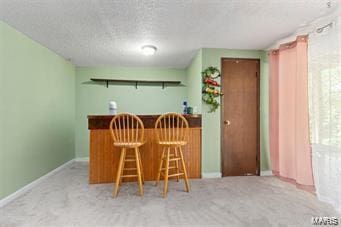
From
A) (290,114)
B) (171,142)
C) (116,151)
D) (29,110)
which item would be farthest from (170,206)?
(29,110)

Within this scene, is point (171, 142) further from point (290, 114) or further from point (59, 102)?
point (59, 102)

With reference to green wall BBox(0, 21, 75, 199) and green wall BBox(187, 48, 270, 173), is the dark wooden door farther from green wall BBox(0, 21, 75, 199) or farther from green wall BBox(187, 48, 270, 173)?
green wall BBox(0, 21, 75, 199)

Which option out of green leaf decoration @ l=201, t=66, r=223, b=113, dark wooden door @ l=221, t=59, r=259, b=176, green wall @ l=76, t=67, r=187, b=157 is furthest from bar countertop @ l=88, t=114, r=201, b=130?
green wall @ l=76, t=67, r=187, b=157

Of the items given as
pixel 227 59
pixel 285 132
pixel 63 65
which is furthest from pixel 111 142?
pixel 285 132

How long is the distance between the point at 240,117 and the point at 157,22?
2.24 meters

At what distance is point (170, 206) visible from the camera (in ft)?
7.69

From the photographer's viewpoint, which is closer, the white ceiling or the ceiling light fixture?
the white ceiling

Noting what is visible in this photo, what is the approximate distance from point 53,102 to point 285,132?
4.23 m

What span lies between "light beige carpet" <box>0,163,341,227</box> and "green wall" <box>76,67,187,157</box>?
200 cm

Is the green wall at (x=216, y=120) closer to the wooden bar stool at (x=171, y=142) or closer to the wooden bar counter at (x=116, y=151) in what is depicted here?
the wooden bar counter at (x=116, y=151)

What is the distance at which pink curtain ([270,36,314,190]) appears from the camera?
2.73 meters

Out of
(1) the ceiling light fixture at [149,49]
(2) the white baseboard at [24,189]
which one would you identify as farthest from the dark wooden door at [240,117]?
(2) the white baseboard at [24,189]

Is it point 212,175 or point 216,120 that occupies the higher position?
point 216,120

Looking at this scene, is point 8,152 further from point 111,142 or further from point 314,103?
point 314,103
